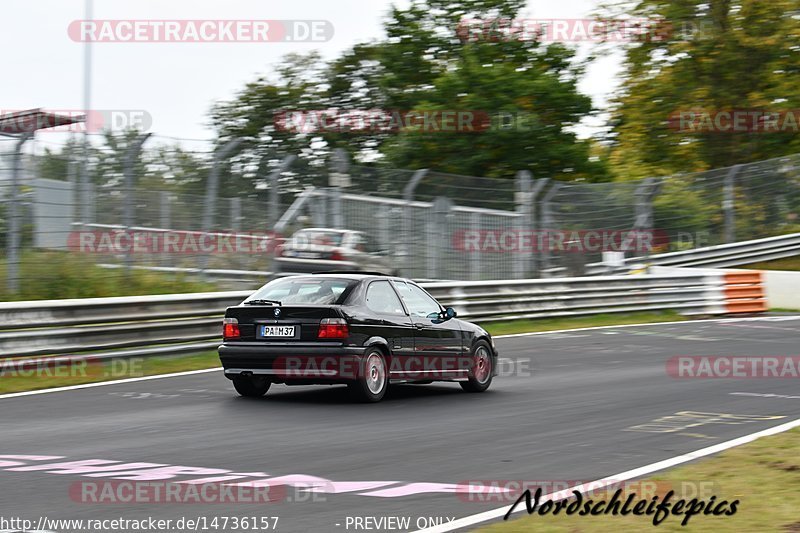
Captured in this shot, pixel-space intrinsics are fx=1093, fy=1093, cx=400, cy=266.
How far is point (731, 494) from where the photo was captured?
634 centimetres

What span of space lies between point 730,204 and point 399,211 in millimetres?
11813

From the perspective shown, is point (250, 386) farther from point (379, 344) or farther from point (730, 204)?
point (730, 204)

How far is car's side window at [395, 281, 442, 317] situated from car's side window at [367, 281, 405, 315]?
15cm

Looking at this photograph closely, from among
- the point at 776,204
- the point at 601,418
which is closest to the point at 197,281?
the point at 601,418

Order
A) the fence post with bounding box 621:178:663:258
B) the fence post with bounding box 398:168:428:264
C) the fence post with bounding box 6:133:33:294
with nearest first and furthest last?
the fence post with bounding box 6:133:33:294 → the fence post with bounding box 398:168:428:264 → the fence post with bounding box 621:178:663:258

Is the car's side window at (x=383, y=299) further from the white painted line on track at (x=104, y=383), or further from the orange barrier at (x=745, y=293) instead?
the orange barrier at (x=745, y=293)

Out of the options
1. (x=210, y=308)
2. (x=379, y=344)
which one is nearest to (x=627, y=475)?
(x=379, y=344)

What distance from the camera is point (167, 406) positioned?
1048 cm

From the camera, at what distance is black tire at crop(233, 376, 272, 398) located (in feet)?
37.1

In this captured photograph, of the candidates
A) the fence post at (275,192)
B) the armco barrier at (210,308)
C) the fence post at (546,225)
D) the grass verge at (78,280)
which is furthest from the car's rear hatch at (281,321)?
the fence post at (546,225)

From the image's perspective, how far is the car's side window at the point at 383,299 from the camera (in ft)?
36.7

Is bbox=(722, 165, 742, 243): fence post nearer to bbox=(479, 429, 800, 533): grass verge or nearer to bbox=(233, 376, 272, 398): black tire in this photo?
bbox=(233, 376, 272, 398): black tire

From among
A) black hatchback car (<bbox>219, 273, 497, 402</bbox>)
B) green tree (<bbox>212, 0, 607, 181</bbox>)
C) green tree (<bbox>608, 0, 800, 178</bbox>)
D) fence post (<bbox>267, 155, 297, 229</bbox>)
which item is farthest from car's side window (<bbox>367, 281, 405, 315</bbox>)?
green tree (<bbox>608, 0, 800, 178</bbox>)

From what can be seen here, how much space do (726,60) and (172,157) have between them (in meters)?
31.2
